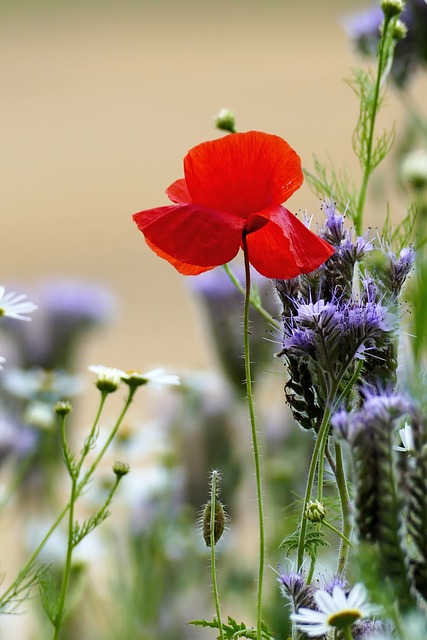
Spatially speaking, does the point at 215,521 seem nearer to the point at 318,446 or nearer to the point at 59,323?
the point at 318,446

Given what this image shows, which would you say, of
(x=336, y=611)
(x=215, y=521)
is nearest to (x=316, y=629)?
(x=336, y=611)

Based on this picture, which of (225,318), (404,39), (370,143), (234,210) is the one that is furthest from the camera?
(225,318)

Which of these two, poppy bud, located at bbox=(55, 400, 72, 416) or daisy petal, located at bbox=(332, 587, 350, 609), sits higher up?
poppy bud, located at bbox=(55, 400, 72, 416)

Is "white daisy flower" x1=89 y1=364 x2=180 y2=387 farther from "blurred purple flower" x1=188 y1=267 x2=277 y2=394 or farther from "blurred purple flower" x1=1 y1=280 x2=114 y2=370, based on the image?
"blurred purple flower" x1=1 y1=280 x2=114 y2=370

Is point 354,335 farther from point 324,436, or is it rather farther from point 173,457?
Result: point 173,457

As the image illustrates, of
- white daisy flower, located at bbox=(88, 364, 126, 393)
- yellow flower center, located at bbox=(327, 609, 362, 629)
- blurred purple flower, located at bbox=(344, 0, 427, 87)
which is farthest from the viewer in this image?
blurred purple flower, located at bbox=(344, 0, 427, 87)

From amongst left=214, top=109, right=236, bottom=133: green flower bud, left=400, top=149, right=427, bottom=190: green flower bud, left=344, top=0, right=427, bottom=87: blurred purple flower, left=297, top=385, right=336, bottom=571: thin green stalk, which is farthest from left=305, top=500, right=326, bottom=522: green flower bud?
left=344, top=0, right=427, bottom=87: blurred purple flower

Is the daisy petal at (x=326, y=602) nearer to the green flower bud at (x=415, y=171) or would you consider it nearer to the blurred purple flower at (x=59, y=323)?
the green flower bud at (x=415, y=171)

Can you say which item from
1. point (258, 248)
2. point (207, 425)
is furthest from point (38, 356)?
point (258, 248)
